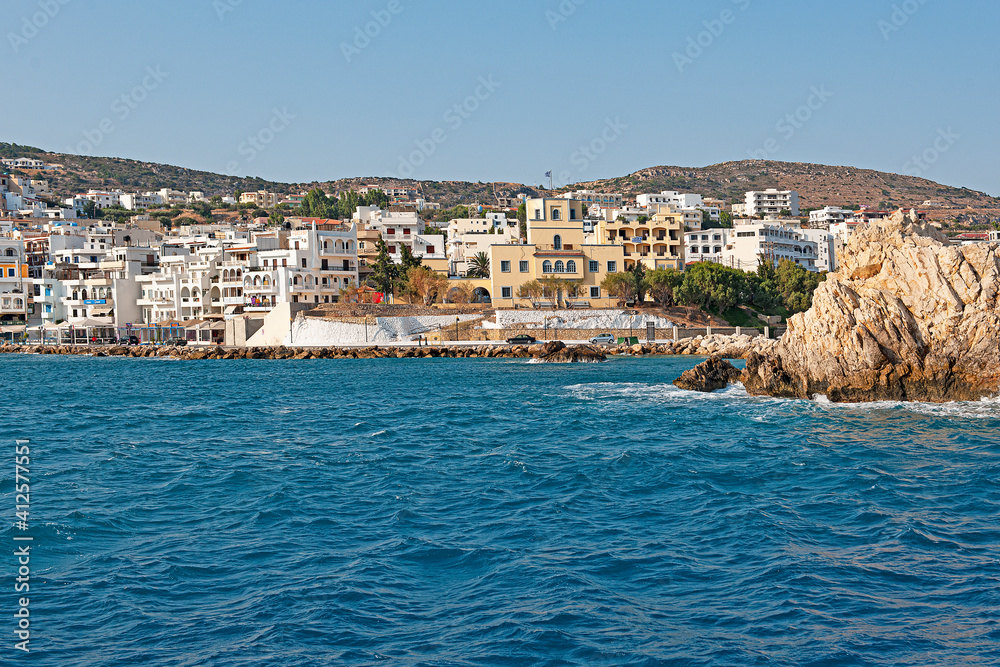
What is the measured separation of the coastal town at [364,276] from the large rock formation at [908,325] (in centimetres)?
4127

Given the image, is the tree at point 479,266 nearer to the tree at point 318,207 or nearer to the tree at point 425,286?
the tree at point 425,286

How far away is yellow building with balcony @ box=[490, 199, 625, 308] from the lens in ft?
263

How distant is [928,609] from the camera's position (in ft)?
35.0

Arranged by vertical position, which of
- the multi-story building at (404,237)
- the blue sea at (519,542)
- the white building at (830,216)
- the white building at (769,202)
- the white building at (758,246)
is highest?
the white building at (769,202)

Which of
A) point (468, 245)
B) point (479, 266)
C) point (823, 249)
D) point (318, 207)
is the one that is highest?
point (318, 207)

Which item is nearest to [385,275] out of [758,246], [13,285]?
[758,246]

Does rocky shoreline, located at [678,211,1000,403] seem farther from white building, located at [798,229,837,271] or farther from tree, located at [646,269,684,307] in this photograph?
white building, located at [798,229,837,271]

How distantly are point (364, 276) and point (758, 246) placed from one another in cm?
4277

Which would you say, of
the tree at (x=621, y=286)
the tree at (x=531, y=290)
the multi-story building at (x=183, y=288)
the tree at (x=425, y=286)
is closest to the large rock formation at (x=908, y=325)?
the tree at (x=621, y=286)

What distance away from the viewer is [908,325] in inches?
1201

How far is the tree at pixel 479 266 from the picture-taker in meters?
88.3

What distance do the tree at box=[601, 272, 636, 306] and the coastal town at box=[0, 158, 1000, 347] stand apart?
0.18 m

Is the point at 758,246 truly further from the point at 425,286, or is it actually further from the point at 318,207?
the point at 318,207

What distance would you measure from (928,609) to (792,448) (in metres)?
11.6
